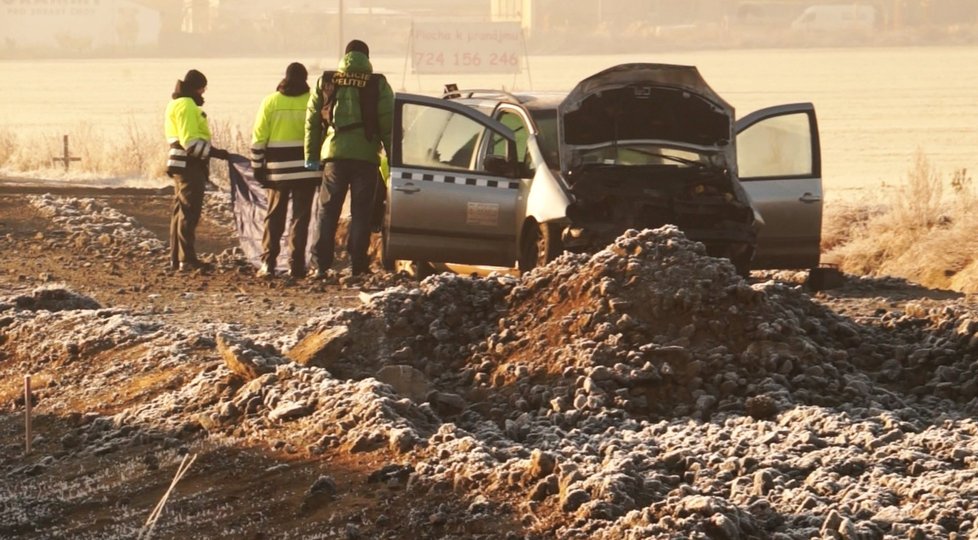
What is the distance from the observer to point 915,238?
1845cm

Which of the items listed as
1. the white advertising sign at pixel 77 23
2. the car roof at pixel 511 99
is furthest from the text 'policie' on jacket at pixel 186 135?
the white advertising sign at pixel 77 23

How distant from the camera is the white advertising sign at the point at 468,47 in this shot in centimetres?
5294

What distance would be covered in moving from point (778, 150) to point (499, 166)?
2.40 meters

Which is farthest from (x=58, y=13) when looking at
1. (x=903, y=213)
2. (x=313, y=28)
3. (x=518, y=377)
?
(x=518, y=377)

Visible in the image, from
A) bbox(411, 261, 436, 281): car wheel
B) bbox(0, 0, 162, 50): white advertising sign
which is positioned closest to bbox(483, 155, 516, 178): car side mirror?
bbox(411, 261, 436, 281): car wheel

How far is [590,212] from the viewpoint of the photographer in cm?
1449

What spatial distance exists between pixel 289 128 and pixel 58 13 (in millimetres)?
106342

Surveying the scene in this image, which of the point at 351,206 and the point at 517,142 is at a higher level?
the point at 517,142

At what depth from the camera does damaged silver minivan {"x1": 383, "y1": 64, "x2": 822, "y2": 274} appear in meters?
14.5

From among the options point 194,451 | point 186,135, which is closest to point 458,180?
point 186,135

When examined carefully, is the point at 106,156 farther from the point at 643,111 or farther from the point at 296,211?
the point at 643,111

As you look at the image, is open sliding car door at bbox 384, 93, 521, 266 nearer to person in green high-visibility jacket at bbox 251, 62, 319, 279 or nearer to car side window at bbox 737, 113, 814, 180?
person in green high-visibility jacket at bbox 251, 62, 319, 279

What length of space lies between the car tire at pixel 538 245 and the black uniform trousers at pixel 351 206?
5.64ft

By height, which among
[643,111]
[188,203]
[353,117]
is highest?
[643,111]
